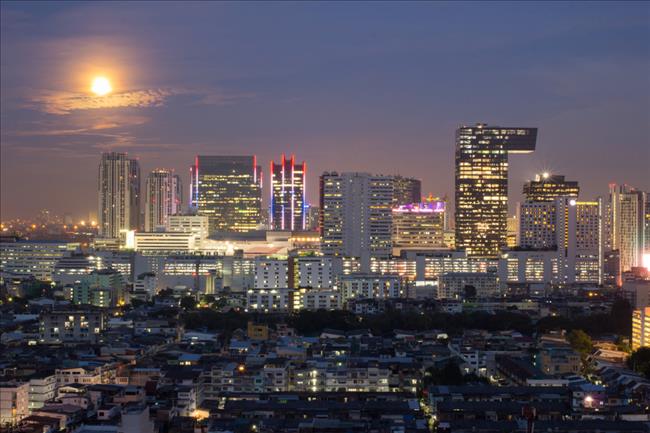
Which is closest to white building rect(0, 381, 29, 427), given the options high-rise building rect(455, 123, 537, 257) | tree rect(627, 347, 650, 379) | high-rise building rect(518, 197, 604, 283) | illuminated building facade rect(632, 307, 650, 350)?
tree rect(627, 347, 650, 379)

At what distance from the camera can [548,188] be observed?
40.9m

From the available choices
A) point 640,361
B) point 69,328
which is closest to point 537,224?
point 69,328

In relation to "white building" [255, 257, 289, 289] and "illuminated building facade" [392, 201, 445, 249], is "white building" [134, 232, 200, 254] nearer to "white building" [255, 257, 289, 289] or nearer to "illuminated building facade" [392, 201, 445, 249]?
"illuminated building facade" [392, 201, 445, 249]

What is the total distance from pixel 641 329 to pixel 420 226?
19.2 meters

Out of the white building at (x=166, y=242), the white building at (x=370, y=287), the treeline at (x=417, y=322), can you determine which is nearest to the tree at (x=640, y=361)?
the treeline at (x=417, y=322)

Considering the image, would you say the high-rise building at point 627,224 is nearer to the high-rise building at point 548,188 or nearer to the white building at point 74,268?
the high-rise building at point 548,188

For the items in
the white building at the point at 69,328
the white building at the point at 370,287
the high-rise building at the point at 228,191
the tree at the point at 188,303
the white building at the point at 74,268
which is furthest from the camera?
the high-rise building at the point at 228,191

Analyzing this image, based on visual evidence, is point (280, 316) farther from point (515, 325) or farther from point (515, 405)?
point (515, 405)

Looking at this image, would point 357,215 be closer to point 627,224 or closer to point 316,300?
point 316,300

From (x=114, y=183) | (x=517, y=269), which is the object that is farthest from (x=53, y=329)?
(x=114, y=183)

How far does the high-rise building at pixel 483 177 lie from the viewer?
1512 inches

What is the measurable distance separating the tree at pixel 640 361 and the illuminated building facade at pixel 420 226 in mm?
20893

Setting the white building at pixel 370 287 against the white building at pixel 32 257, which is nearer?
the white building at pixel 370 287

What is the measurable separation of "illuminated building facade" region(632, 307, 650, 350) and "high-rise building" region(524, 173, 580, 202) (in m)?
20.9
